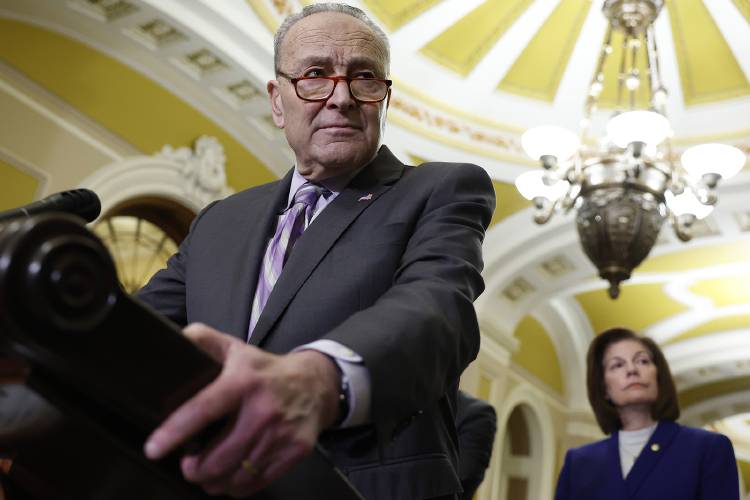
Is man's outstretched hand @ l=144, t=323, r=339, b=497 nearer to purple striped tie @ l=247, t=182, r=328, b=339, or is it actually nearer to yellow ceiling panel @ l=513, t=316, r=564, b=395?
purple striped tie @ l=247, t=182, r=328, b=339

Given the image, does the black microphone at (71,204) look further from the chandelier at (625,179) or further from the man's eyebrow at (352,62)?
the chandelier at (625,179)

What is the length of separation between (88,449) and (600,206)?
4.97 metres

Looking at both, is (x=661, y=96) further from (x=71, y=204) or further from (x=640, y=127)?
(x=71, y=204)

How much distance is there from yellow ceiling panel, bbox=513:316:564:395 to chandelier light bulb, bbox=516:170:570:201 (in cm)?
454

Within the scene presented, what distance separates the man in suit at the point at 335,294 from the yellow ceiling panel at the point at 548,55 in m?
6.14

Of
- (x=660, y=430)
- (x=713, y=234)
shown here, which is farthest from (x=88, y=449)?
(x=713, y=234)

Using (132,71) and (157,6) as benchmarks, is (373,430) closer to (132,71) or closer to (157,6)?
(157,6)

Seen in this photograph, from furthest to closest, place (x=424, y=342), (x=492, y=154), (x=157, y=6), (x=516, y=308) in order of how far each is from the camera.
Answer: (x=516, y=308) → (x=492, y=154) → (x=157, y=6) → (x=424, y=342)

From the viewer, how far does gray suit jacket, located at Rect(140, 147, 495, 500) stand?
0.96m

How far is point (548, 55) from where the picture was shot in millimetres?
7816

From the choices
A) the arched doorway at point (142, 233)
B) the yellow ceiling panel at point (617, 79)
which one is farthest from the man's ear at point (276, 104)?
the yellow ceiling panel at point (617, 79)

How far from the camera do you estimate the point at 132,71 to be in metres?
5.68

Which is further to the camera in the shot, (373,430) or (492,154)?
(492,154)

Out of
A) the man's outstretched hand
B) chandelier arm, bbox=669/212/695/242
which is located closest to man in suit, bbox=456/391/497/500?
the man's outstretched hand
